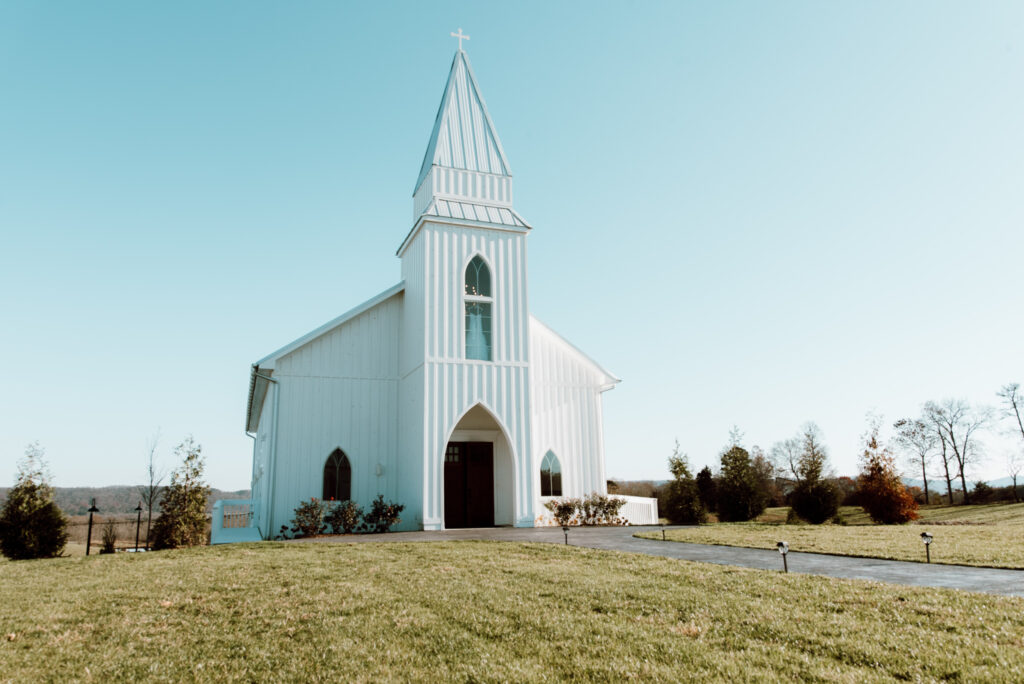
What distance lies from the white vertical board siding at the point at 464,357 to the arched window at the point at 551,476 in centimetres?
144

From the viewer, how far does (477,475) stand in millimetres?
22984

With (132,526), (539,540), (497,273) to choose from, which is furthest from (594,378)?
(132,526)

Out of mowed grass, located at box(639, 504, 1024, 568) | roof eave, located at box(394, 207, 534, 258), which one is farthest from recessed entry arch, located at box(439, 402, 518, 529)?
mowed grass, located at box(639, 504, 1024, 568)

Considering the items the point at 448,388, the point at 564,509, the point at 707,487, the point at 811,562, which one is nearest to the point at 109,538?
the point at 448,388

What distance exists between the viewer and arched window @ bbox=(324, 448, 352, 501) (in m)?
21.5

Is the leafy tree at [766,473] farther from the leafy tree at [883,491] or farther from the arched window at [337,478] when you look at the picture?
the arched window at [337,478]

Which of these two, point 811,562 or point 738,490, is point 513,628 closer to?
point 811,562

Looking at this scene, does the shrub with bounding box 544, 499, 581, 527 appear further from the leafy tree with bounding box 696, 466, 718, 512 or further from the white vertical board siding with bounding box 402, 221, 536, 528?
the leafy tree with bounding box 696, 466, 718, 512

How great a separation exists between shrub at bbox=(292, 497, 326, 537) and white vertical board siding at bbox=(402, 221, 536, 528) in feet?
10.1

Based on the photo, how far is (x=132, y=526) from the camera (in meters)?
22.7

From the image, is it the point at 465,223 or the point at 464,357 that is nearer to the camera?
the point at 464,357

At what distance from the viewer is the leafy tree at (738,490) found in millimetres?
25078

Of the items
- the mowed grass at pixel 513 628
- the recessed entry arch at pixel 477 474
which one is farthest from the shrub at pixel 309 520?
the mowed grass at pixel 513 628

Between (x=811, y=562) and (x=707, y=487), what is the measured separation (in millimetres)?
21238
